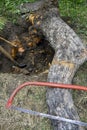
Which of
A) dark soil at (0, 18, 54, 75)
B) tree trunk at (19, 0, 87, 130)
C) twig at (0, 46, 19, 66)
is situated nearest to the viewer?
tree trunk at (19, 0, 87, 130)

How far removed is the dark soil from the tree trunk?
259 millimetres

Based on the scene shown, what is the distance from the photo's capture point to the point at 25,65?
156 inches

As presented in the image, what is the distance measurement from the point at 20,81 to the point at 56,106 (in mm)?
620

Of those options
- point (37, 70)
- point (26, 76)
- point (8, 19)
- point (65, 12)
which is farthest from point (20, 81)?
point (65, 12)

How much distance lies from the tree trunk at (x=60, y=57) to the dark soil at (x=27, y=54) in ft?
0.85

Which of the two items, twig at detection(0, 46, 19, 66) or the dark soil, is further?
the dark soil

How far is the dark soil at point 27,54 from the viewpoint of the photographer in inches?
155

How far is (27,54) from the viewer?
161 inches

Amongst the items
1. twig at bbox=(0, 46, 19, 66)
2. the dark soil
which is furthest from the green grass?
twig at bbox=(0, 46, 19, 66)

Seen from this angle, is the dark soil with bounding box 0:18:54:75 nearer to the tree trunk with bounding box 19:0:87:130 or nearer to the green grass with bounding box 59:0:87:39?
the tree trunk with bounding box 19:0:87:130

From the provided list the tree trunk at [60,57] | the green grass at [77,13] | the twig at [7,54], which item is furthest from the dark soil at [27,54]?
the green grass at [77,13]

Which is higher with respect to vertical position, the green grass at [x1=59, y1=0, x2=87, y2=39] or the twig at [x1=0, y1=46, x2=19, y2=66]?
the green grass at [x1=59, y1=0, x2=87, y2=39]

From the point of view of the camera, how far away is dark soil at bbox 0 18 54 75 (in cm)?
394

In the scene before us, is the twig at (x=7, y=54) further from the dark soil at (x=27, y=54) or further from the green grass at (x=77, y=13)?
the green grass at (x=77, y=13)
